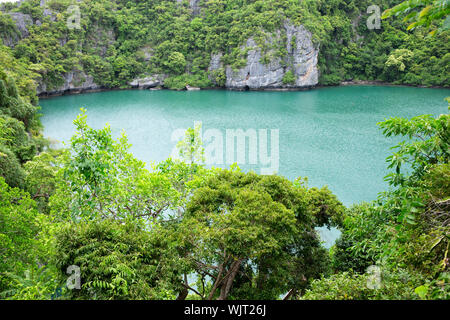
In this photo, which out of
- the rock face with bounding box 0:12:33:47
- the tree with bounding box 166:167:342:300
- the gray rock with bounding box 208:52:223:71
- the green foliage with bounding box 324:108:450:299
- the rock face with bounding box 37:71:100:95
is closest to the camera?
the green foliage with bounding box 324:108:450:299

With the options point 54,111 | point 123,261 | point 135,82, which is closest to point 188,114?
point 54,111

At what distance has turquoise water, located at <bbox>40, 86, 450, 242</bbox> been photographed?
15312 millimetres

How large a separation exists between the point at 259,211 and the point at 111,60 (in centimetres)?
4135

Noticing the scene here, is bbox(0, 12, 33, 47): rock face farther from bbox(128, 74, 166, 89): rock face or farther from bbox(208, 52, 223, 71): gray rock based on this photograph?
bbox(208, 52, 223, 71): gray rock

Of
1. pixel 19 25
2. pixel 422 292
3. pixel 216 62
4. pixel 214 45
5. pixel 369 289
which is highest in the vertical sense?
pixel 19 25

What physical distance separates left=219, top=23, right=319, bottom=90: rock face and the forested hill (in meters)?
0.12

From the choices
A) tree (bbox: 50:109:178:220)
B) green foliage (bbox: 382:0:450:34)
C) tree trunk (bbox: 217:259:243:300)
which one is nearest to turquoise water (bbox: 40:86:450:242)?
tree trunk (bbox: 217:259:243:300)

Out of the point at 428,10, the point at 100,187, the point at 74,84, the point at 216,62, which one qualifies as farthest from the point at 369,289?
the point at 74,84

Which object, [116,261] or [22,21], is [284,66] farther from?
[116,261]

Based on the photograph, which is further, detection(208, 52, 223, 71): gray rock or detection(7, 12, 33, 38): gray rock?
detection(208, 52, 223, 71): gray rock

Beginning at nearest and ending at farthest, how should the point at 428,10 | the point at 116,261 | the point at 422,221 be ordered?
the point at 428,10 → the point at 422,221 → the point at 116,261

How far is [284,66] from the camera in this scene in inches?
1470

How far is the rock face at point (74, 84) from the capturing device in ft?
114

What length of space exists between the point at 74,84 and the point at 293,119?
2698cm
